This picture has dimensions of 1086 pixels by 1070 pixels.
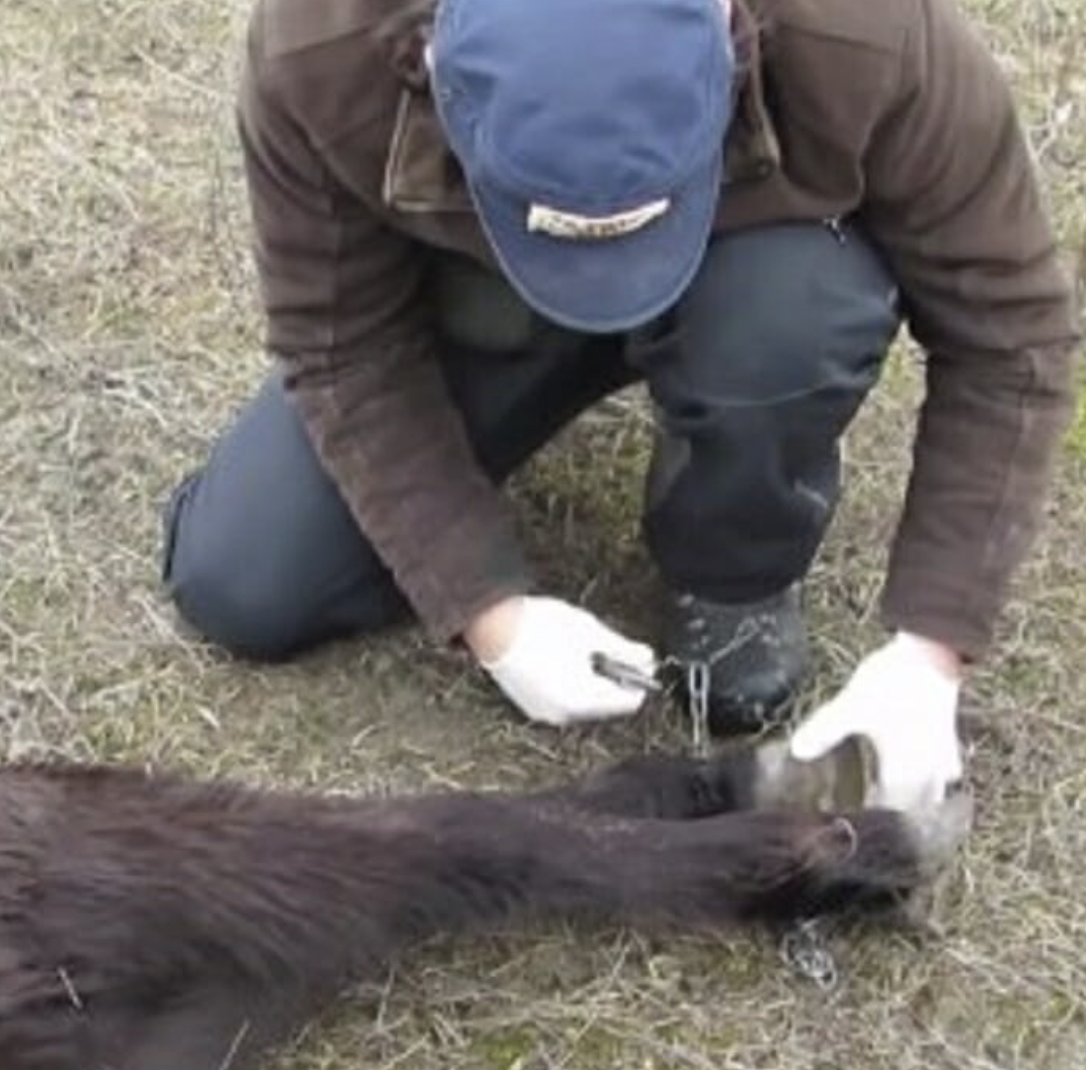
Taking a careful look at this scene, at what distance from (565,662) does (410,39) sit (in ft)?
2.32

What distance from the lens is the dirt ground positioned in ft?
9.61

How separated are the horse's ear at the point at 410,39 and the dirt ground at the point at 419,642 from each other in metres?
0.86

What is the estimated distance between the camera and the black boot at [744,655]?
321 cm

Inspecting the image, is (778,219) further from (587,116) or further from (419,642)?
(419,642)

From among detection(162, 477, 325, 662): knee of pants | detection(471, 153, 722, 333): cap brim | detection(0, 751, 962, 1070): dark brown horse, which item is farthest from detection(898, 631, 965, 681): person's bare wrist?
detection(162, 477, 325, 662): knee of pants

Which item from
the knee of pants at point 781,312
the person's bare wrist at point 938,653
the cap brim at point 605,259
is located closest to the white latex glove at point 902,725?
the person's bare wrist at point 938,653

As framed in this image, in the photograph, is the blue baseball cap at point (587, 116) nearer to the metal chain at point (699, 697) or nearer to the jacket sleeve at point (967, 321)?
the jacket sleeve at point (967, 321)

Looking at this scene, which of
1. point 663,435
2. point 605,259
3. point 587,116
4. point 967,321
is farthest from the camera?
point 663,435

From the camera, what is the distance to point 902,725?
9.64ft

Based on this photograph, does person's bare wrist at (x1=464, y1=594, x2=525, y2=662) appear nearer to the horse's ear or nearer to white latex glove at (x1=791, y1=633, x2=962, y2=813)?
white latex glove at (x1=791, y1=633, x2=962, y2=813)

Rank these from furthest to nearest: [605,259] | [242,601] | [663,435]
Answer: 1. [242,601]
2. [663,435]
3. [605,259]

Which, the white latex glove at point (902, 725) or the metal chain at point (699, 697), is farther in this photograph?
the metal chain at point (699, 697)

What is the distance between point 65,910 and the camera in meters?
2.63

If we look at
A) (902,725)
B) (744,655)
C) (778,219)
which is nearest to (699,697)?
(744,655)
